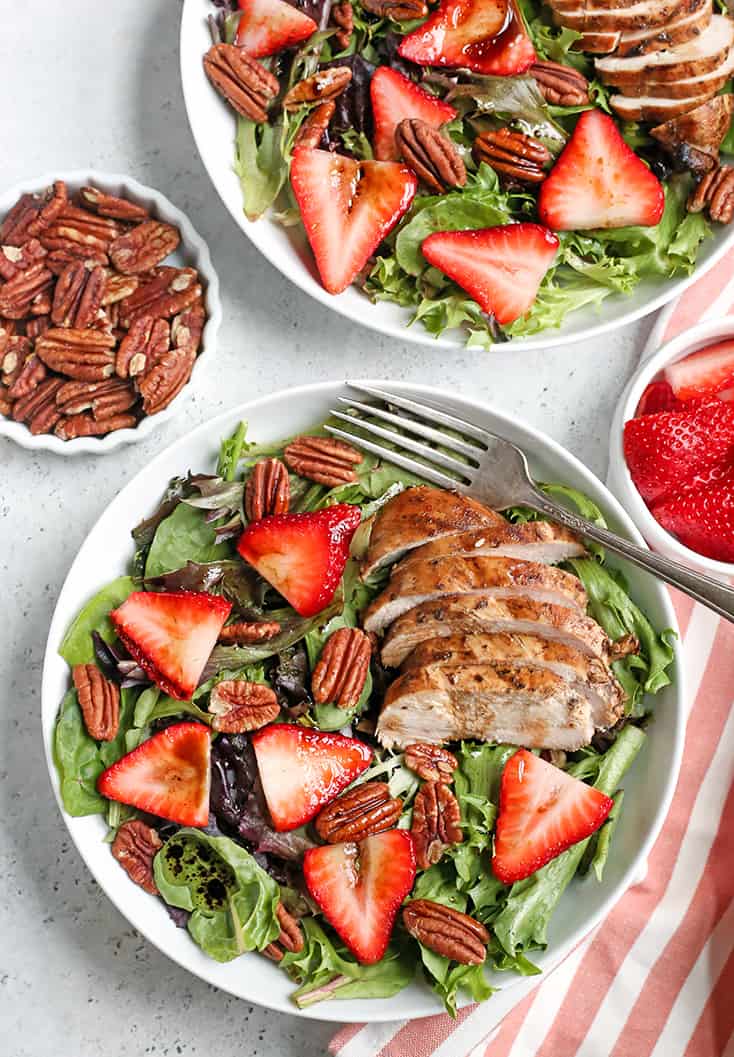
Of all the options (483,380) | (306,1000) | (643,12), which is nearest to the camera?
(306,1000)

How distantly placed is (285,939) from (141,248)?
49.9 inches

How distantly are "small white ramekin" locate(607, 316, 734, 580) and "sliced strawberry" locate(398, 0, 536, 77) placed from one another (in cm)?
58

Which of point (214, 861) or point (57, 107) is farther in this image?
point (57, 107)

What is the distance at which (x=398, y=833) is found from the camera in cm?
185

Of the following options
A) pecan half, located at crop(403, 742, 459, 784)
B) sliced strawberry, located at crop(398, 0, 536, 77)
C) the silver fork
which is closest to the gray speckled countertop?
the silver fork

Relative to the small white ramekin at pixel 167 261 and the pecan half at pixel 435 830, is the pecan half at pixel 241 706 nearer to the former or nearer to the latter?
the pecan half at pixel 435 830

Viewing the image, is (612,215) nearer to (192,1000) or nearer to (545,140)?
(545,140)

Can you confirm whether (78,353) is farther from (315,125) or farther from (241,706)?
(241,706)

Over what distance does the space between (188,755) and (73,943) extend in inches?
22.6

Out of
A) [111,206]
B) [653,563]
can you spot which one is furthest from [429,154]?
[653,563]

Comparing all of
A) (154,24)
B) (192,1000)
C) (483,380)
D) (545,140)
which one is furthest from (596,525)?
(154,24)

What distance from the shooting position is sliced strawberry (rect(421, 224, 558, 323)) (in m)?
2.02

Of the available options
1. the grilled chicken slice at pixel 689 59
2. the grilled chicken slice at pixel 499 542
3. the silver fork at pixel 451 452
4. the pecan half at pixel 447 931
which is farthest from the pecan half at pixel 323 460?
the grilled chicken slice at pixel 689 59

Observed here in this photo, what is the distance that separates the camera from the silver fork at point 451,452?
1931 mm
